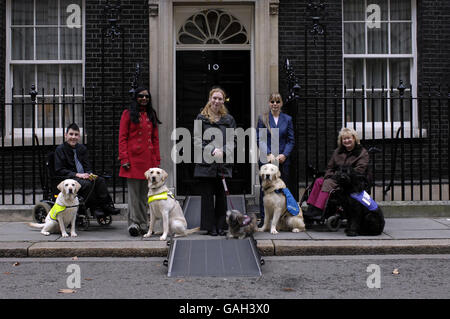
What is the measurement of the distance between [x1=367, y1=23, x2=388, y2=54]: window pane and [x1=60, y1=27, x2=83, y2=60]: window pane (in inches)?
213

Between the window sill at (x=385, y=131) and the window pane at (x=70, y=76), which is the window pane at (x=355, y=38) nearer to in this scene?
the window sill at (x=385, y=131)

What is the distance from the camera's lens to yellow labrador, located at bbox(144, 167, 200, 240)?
6926mm

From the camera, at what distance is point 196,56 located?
1023cm

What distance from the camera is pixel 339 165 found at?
775cm

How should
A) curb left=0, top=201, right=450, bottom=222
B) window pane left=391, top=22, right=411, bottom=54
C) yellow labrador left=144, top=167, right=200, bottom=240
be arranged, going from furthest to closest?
1. window pane left=391, top=22, right=411, bottom=54
2. curb left=0, top=201, right=450, bottom=222
3. yellow labrador left=144, top=167, right=200, bottom=240

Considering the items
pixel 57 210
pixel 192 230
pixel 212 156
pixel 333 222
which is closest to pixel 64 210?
pixel 57 210

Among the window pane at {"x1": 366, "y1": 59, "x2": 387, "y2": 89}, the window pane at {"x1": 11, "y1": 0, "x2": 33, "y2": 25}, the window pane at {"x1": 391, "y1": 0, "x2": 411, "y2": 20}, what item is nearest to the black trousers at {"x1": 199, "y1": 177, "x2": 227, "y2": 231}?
the window pane at {"x1": 366, "y1": 59, "x2": 387, "y2": 89}

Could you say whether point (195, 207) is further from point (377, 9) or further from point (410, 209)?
point (377, 9)

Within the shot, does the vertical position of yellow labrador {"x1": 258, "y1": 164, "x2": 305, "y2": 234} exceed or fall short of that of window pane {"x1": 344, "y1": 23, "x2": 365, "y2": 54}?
it falls short

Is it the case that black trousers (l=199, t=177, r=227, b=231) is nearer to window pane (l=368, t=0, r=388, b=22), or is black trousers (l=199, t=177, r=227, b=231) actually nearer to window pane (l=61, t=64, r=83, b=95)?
window pane (l=61, t=64, r=83, b=95)

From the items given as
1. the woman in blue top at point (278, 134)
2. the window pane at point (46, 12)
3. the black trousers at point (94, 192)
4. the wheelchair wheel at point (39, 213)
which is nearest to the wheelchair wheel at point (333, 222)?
the woman in blue top at point (278, 134)

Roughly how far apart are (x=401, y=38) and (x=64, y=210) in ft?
23.2

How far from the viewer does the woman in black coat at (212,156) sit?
23.5ft
